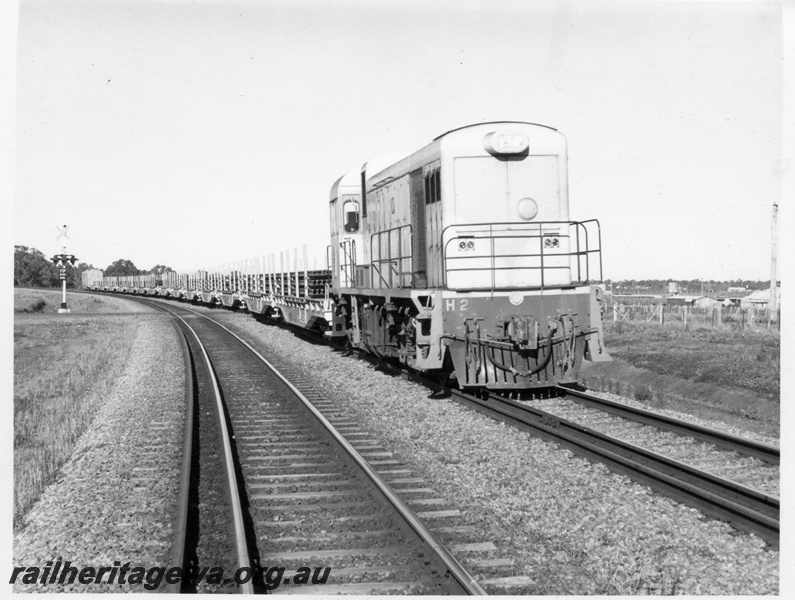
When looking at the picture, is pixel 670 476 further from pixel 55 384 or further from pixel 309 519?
pixel 55 384

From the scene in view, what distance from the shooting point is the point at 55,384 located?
14477mm

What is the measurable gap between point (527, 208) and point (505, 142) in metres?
0.97

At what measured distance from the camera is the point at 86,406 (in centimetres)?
1127

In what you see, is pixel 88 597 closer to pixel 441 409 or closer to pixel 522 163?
pixel 441 409

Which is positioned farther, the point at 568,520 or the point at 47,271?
the point at 47,271

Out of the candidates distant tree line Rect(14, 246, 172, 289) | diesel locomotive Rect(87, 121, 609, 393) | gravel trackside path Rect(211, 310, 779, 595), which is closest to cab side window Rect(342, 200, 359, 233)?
diesel locomotive Rect(87, 121, 609, 393)

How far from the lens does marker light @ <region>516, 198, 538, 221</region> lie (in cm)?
1014

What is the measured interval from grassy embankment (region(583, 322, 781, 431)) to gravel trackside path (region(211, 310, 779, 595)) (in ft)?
13.6

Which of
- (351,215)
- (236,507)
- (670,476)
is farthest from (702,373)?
(236,507)

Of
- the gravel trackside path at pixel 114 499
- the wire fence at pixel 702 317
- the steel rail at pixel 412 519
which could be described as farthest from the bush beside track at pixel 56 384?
the wire fence at pixel 702 317

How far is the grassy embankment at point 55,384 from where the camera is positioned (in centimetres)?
780

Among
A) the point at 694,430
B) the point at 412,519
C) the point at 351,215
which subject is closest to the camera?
the point at 412,519

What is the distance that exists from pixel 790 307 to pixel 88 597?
545 cm

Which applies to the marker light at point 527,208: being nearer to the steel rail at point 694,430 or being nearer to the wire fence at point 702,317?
the steel rail at point 694,430
